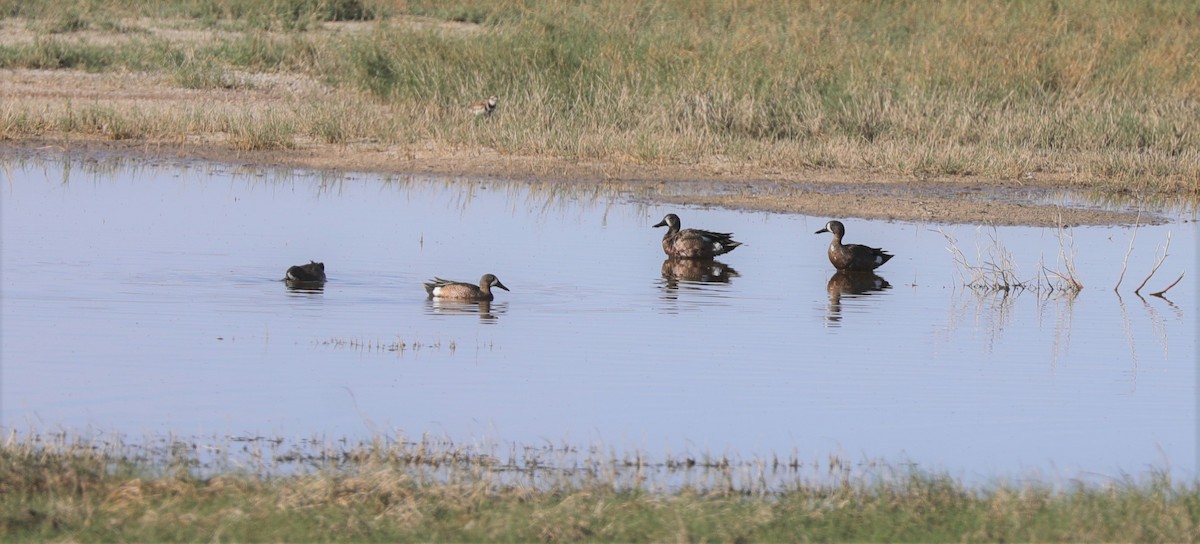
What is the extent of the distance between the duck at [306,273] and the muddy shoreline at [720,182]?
21.9 ft

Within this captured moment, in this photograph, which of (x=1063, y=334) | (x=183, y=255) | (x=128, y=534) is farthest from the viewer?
(x=183, y=255)

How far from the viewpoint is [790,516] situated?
252 inches

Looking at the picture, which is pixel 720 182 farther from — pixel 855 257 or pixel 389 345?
pixel 389 345

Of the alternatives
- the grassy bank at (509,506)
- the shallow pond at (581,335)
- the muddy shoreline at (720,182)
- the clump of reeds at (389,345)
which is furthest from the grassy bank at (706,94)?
the grassy bank at (509,506)

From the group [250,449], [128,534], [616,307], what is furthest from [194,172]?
[128,534]

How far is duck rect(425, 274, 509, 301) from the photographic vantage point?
12.7 metres

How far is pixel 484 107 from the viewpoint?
22.7 metres

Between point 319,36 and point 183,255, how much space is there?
15.9 metres

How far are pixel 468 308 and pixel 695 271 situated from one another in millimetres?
3020

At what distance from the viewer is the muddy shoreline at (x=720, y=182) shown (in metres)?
18.6

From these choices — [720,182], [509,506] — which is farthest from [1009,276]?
[509,506]

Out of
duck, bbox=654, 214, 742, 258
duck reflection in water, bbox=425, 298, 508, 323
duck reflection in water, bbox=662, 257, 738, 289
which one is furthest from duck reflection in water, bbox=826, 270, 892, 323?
duck reflection in water, bbox=425, 298, 508, 323

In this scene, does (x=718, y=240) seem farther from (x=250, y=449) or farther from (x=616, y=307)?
(x=250, y=449)

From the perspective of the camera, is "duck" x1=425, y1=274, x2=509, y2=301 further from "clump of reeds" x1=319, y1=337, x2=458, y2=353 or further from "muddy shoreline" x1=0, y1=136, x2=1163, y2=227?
"muddy shoreline" x1=0, y1=136, x2=1163, y2=227
